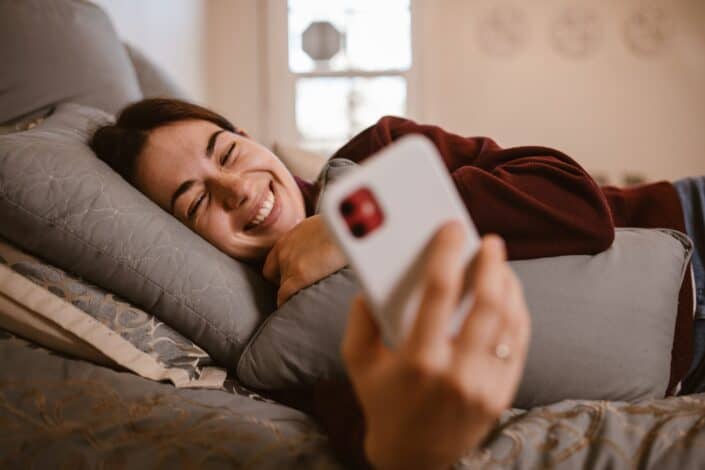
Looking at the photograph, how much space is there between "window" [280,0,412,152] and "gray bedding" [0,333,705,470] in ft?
9.82

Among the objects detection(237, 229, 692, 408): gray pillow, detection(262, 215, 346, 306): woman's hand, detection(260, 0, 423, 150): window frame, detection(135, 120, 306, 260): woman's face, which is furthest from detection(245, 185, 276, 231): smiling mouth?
detection(260, 0, 423, 150): window frame

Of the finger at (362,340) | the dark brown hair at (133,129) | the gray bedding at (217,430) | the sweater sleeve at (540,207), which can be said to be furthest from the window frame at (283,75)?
the finger at (362,340)

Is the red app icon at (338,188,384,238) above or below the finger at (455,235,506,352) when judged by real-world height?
above

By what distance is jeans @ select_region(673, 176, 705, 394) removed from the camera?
880mm

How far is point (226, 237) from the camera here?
952 mm

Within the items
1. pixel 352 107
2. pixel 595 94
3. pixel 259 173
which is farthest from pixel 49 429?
pixel 595 94

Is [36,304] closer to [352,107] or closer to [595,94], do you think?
[352,107]

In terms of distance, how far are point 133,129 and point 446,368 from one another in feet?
2.79

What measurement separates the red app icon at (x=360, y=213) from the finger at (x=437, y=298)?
5cm

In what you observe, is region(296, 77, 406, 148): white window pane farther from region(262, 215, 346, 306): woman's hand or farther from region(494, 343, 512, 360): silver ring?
region(494, 343, 512, 360): silver ring

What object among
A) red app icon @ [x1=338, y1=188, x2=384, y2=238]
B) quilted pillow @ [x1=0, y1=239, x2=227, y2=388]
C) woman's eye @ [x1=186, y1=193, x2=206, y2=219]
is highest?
red app icon @ [x1=338, y1=188, x2=384, y2=238]

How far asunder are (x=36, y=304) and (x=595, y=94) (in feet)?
11.2

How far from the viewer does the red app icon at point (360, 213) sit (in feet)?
1.22

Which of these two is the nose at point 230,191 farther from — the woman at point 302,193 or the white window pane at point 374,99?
the white window pane at point 374,99
